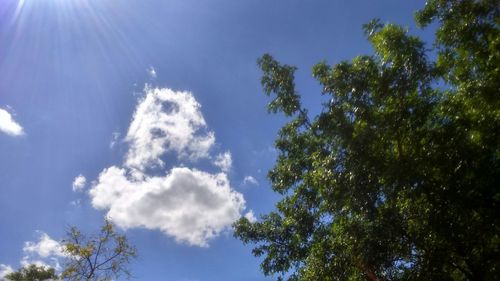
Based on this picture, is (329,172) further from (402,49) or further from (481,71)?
(481,71)

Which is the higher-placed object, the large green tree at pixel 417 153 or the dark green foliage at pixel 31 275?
the dark green foliage at pixel 31 275

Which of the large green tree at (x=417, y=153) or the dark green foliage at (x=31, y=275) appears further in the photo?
the dark green foliage at (x=31, y=275)

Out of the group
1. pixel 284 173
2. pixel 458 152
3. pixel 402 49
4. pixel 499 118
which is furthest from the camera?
pixel 284 173

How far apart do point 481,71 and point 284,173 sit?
278 inches

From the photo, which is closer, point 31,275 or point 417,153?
point 417,153

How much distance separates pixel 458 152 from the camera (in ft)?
28.9

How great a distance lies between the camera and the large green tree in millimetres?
8820

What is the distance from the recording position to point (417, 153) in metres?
9.05

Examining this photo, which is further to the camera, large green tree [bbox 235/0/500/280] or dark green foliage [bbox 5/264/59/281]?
dark green foliage [bbox 5/264/59/281]

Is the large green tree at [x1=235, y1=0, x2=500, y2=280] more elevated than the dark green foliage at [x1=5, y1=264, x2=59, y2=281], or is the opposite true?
the dark green foliage at [x1=5, y1=264, x2=59, y2=281]

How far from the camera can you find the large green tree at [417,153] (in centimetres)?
882

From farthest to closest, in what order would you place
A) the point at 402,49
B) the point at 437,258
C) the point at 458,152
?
the point at 437,258 → the point at 402,49 → the point at 458,152

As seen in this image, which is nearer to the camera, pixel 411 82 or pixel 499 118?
pixel 499 118

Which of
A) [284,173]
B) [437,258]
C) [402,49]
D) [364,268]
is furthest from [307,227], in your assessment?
[402,49]
